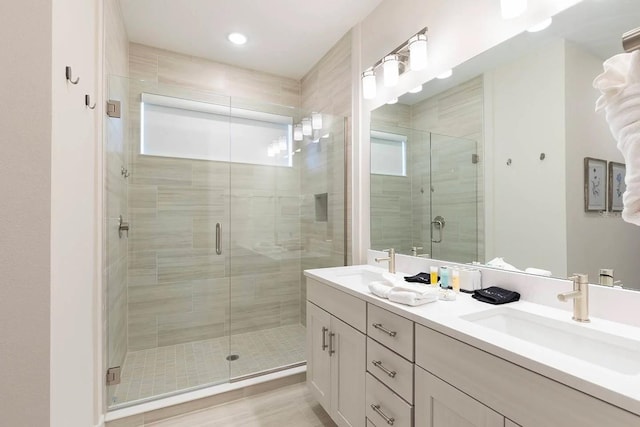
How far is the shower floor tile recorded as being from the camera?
2.01 meters

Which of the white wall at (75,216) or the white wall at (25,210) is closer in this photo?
the white wall at (25,210)

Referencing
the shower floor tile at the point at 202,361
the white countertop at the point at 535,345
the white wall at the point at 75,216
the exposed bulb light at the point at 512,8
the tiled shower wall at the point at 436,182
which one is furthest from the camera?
the shower floor tile at the point at 202,361

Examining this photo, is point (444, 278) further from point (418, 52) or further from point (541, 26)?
point (418, 52)

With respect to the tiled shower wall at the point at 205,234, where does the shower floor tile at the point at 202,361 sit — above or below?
below

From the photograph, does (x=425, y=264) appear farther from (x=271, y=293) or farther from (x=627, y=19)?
(x=271, y=293)

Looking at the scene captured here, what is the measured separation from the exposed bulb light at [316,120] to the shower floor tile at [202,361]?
195 cm

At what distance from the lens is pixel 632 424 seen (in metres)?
0.56

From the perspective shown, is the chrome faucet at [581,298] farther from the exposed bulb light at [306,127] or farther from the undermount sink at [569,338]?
the exposed bulb light at [306,127]

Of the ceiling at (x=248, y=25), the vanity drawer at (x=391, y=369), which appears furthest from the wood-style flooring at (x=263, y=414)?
the ceiling at (x=248, y=25)

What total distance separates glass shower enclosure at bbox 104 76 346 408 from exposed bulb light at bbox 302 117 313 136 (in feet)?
0.19

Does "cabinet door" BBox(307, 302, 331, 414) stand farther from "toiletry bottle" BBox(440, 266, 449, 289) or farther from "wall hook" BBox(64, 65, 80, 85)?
"wall hook" BBox(64, 65, 80, 85)

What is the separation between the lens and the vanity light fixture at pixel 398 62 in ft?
5.49

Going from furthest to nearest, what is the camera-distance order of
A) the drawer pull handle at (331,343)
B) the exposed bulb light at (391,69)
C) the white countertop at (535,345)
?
1. the exposed bulb light at (391,69)
2. the drawer pull handle at (331,343)
3. the white countertop at (535,345)

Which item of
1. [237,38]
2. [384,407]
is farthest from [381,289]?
[237,38]
